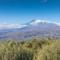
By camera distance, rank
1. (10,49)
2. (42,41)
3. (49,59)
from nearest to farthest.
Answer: (49,59) < (10,49) < (42,41)

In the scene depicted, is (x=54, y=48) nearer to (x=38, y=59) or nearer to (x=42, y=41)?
(x=38, y=59)

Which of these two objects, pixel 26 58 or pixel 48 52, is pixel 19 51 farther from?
pixel 48 52

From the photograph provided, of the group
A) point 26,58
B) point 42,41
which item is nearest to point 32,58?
point 26,58

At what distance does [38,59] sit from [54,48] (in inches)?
45.3

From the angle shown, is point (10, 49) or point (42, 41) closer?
point (10, 49)

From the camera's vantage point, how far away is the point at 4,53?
1648 centimetres

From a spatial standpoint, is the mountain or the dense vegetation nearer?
the dense vegetation

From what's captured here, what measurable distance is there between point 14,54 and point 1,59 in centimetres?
81

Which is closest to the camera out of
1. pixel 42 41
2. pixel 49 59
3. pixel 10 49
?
pixel 49 59

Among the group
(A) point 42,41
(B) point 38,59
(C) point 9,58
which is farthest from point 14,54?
(A) point 42,41

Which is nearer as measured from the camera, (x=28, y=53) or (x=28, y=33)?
(x=28, y=53)

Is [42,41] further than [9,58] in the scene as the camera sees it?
Yes

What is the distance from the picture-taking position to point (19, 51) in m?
16.8

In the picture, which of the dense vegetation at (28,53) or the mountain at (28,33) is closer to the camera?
the dense vegetation at (28,53)
